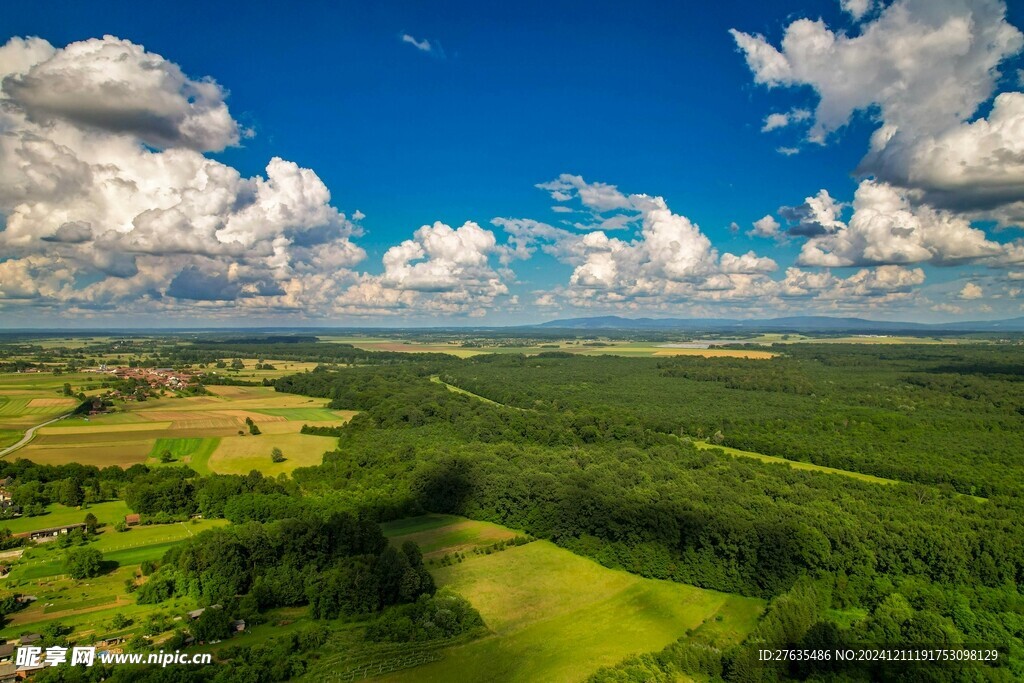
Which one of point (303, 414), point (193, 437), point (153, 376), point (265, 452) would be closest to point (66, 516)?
point (265, 452)

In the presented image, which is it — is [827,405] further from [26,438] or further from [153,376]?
[153,376]

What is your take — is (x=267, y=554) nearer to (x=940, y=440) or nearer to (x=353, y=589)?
(x=353, y=589)

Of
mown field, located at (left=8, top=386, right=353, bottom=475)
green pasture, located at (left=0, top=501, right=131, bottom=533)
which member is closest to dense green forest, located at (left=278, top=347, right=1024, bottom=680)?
mown field, located at (left=8, top=386, right=353, bottom=475)

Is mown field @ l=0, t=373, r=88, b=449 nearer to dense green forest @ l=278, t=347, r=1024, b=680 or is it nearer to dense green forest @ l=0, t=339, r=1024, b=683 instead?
dense green forest @ l=0, t=339, r=1024, b=683

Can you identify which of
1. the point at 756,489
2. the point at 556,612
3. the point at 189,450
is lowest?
the point at 556,612

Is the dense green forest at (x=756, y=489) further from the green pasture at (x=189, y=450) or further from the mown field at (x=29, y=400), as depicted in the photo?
the mown field at (x=29, y=400)

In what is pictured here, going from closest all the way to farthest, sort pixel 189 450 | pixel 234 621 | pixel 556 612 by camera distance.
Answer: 1. pixel 234 621
2. pixel 556 612
3. pixel 189 450

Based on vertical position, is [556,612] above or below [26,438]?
below
